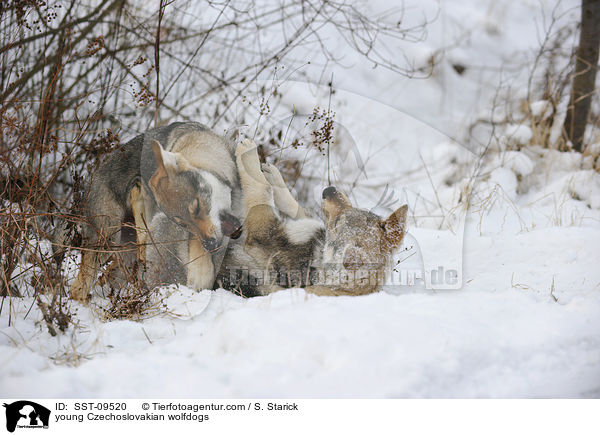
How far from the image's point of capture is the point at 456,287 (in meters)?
4.28

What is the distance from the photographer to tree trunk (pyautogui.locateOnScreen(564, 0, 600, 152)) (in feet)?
23.8

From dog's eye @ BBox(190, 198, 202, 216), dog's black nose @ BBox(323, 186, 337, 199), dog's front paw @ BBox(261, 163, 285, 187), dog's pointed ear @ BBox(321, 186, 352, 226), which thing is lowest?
dog's eye @ BBox(190, 198, 202, 216)

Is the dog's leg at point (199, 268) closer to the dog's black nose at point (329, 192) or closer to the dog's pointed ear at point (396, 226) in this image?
the dog's black nose at point (329, 192)

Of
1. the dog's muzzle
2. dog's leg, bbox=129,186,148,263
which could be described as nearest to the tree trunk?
the dog's muzzle

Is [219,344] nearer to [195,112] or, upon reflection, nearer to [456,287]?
[456,287]

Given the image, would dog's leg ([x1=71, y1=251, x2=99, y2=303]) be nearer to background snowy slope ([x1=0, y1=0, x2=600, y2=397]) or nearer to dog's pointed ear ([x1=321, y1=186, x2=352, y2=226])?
background snowy slope ([x1=0, y1=0, x2=600, y2=397])

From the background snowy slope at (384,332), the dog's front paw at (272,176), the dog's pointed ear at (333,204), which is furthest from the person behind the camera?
the dog's front paw at (272,176)

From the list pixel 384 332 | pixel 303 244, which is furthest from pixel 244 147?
pixel 384 332

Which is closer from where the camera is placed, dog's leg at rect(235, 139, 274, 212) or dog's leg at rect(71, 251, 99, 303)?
dog's leg at rect(235, 139, 274, 212)

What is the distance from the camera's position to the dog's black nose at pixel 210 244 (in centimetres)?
370

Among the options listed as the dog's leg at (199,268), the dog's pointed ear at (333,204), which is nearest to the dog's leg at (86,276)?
the dog's leg at (199,268)

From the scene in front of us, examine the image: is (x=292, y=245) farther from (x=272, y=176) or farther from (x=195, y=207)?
(x=195, y=207)

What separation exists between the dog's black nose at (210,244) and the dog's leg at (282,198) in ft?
2.38

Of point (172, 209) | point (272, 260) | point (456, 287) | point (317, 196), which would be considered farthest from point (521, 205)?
point (172, 209)
